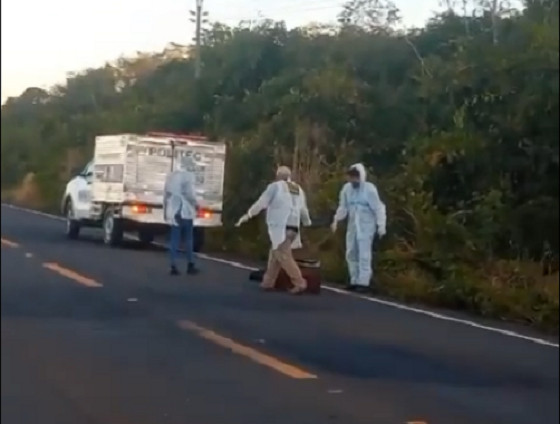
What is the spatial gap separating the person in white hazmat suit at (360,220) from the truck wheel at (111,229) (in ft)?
5.39

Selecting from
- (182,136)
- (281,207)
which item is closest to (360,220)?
(182,136)

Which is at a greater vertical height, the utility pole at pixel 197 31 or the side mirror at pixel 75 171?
the utility pole at pixel 197 31

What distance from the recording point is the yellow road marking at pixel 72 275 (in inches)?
520

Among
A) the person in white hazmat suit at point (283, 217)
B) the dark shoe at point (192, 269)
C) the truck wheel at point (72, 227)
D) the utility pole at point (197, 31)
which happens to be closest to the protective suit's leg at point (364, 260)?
the person in white hazmat suit at point (283, 217)

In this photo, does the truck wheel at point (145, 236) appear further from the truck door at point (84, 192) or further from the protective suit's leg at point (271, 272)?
the protective suit's leg at point (271, 272)

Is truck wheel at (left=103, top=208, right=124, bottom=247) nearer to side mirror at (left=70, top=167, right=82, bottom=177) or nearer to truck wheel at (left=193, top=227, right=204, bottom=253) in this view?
truck wheel at (left=193, top=227, right=204, bottom=253)

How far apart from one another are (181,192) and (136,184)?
1.78 ft

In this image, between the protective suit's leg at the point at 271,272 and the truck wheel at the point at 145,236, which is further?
the truck wheel at the point at 145,236

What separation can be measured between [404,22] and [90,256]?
7292 mm

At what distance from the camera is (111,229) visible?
1273 cm

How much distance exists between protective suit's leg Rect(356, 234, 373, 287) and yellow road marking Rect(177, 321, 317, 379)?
140 centimetres

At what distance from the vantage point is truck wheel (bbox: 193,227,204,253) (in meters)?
11.6

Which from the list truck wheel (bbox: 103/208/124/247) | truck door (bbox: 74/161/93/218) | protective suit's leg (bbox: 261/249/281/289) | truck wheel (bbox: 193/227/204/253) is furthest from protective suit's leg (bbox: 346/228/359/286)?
truck door (bbox: 74/161/93/218)

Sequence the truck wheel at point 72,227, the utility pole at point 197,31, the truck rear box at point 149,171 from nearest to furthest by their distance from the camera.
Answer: the utility pole at point 197,31, the truck rear box at point 149,171, the truck wheel at point 72,227
